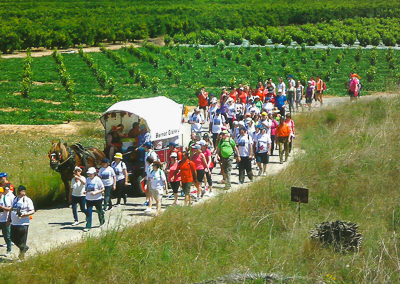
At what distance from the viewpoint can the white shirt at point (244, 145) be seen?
19.2 metres

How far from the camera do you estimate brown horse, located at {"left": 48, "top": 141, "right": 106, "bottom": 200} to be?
17.5 m

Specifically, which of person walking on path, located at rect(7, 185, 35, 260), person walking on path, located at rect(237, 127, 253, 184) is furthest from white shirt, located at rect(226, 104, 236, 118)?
person walking on path, located at rect(7, 185, 35, 260)

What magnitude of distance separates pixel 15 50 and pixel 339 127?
4551cm

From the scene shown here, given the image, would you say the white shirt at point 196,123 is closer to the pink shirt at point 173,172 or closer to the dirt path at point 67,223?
the dirt path at point 67,223

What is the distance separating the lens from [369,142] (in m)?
21.9

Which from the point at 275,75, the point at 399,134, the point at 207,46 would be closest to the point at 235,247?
the point at 399,134

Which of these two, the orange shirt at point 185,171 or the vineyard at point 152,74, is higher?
the orange shirt at point 185,171

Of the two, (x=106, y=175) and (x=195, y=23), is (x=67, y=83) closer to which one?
(x=106, y=175)

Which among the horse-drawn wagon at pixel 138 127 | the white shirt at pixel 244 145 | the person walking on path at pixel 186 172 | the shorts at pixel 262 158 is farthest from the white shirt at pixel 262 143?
the person walking on path at pixel 186 172

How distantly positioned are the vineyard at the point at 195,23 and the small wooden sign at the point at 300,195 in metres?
48.9

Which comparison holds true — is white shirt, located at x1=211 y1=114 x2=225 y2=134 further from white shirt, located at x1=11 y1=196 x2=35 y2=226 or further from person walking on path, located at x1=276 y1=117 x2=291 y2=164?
white shirt, located at x1=11 y1=196 x2=35 y2=226

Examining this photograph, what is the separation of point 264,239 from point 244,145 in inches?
200

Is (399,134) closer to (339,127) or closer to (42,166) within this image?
(339,127)

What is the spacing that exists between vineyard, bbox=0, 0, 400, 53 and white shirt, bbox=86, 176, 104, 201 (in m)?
46.6
